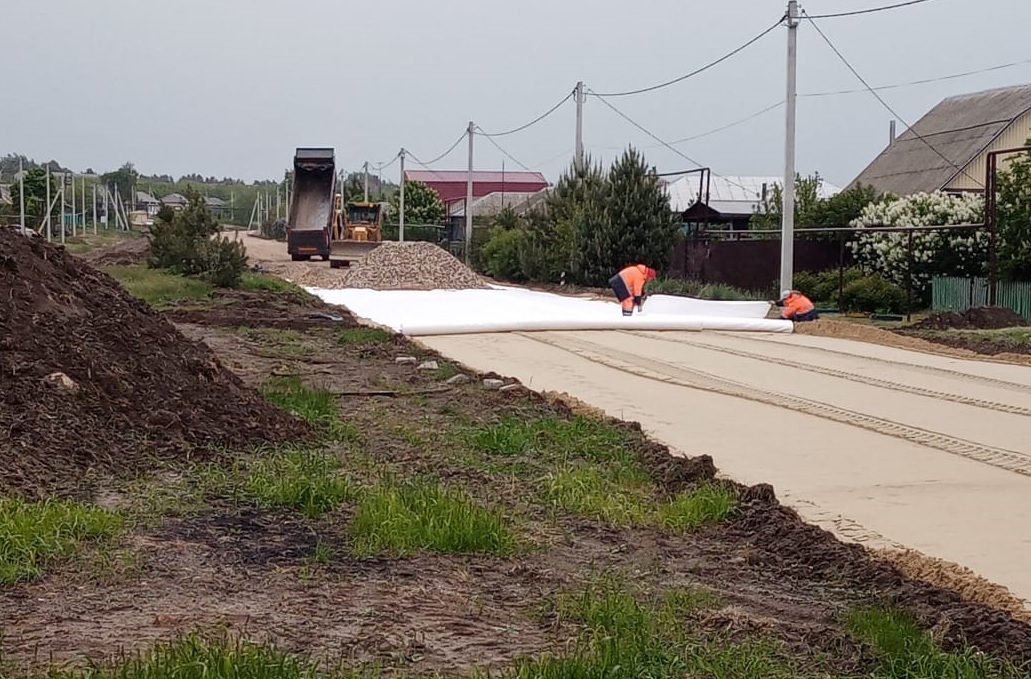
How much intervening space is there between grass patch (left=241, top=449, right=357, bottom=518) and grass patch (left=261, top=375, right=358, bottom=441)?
1.13 m

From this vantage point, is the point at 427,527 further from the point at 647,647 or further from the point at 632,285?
the point at 632,285

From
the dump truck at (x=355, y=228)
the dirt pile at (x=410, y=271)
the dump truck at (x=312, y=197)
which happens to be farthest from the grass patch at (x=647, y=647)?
the dump truck at (x=312, y=197)

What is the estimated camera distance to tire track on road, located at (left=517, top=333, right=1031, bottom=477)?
8461 millimetres

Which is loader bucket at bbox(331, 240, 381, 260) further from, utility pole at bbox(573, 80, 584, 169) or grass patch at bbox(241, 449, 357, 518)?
grass patch at bbox(241, 449, 357, 518)

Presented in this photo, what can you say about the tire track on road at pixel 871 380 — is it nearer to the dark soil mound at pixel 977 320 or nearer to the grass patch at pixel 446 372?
the grass patch at pixel 446 372

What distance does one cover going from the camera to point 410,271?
32625 mm

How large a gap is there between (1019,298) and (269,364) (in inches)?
565

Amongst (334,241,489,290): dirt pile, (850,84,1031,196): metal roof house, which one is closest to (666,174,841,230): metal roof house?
(850,84,1031,196): metal roof house

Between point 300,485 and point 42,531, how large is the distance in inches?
56.2

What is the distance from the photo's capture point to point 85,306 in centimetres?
904

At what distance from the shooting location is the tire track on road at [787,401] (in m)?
8.46

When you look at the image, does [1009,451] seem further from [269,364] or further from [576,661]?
[269,364]

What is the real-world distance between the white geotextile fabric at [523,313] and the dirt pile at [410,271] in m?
1.50

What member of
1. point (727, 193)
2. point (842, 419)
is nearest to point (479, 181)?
point (727, 193)
